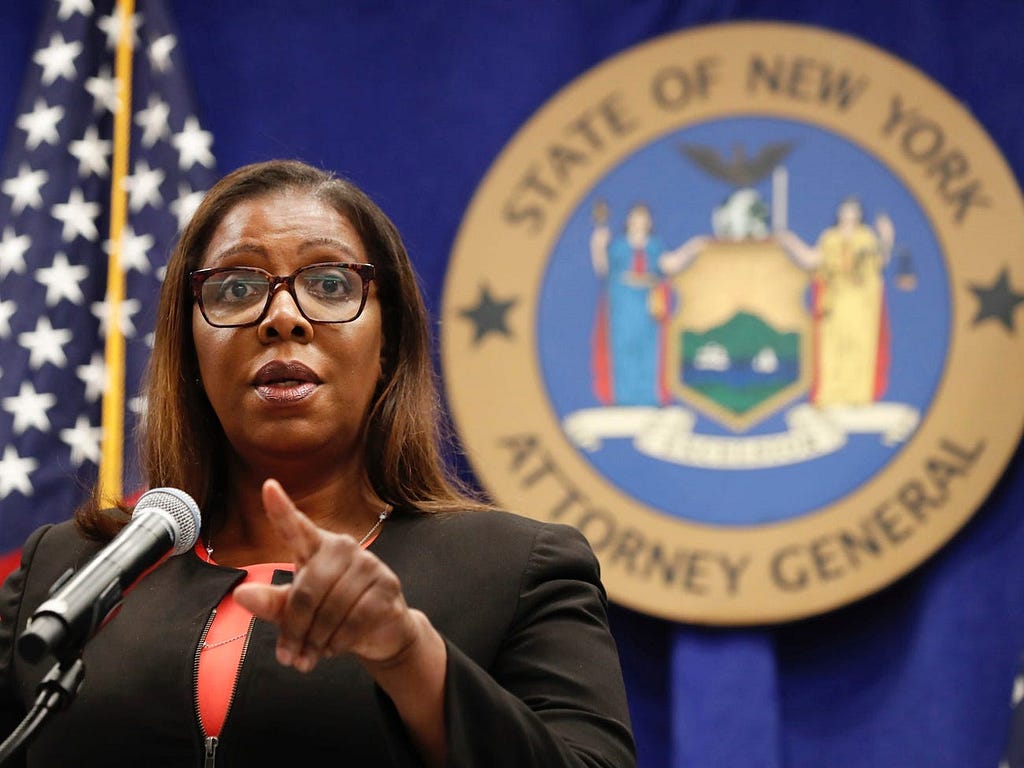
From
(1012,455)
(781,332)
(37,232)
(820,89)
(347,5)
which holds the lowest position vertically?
(1012,455)

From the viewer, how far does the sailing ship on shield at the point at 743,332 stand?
308cm

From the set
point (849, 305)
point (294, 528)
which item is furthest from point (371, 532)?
point (849, 305)

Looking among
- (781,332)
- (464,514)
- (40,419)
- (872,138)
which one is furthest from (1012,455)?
(40,419)

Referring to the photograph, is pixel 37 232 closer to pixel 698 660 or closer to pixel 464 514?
pixel 698 660

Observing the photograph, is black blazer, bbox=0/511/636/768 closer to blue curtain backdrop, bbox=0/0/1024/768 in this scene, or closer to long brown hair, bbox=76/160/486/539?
long brown hair, bbox=76/160/486/539

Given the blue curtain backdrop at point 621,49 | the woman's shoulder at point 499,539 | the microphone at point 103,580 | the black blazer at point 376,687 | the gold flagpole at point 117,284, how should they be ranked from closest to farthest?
the microphone at point 103,580 → the black blazer at point 376,687 → the woman's shoulder at point 499,539 → the blue curtain backdrop at point 621,49 → the gold flagpole at point 117,284

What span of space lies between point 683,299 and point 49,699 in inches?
90.3

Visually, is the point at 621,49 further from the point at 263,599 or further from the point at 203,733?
the point at 263,599

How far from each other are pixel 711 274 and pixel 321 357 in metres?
1.71

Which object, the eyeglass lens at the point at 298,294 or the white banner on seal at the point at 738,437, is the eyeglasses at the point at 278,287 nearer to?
the eyeglass lens at the point at 298,294

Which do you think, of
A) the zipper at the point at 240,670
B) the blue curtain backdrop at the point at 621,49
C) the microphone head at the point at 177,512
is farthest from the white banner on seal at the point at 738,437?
the microphone head at the point at 177,512

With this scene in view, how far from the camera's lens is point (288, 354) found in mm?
1562

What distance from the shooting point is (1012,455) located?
117 inches

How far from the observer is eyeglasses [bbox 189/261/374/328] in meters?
1.59
